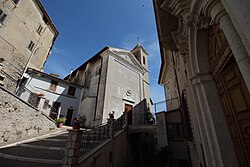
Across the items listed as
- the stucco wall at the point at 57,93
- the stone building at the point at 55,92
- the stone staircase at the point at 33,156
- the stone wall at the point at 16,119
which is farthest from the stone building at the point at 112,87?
the stone staircase at the point at 33,156

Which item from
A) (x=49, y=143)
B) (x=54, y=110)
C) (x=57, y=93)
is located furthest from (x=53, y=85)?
(x=49, y=143)

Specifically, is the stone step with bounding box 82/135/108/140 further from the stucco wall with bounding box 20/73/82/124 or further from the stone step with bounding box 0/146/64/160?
the stucco wall with bounding box 20/73/82/124

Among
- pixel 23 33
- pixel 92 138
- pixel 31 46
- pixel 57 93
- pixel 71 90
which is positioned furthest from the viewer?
pixel 71 90

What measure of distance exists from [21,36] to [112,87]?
1226cm

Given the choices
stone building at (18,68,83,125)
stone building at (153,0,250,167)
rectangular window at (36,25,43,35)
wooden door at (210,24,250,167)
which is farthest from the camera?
rectangular window at (36,25,43,35)

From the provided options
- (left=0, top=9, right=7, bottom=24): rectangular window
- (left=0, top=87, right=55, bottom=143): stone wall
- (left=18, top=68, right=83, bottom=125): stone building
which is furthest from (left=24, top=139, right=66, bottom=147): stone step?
(left=0, top=9, right=7, bottom=24): rectangular window

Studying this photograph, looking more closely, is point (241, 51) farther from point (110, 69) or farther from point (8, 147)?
point (110, 69)

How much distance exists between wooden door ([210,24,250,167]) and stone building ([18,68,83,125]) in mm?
14281

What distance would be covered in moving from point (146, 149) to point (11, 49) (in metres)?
18.6

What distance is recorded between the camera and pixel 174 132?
9344 mm

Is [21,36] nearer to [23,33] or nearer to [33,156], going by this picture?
[23,33]

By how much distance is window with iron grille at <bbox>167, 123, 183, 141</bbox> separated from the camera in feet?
29.8

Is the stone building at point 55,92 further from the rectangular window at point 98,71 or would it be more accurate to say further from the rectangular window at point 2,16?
the rectangular window at point 2,16

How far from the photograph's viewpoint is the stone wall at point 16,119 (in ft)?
24.5
